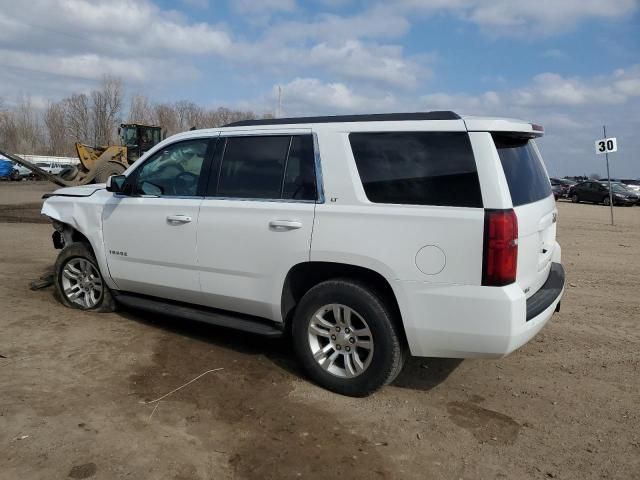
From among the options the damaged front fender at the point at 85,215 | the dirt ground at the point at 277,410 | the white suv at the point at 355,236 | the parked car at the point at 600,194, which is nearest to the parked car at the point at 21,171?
the parked car at the point at 600,194

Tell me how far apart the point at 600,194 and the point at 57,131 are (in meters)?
77.0

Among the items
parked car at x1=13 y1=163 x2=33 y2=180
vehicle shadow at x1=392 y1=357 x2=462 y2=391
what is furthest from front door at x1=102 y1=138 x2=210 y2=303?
parked car at x1=13 y1=163 x2=33 y2=180

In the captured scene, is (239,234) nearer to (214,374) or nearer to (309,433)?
(214,374)

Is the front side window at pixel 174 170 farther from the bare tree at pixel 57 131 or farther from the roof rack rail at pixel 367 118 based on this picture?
the bare tree at pixel 57 131

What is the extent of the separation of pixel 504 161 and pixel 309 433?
7.16 ft

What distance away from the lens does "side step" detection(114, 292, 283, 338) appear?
432 cm

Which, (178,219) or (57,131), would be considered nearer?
(178,219)

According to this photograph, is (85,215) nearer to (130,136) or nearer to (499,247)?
(499,247)

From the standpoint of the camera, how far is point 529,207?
3.64 metres

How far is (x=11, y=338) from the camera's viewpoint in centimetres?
492

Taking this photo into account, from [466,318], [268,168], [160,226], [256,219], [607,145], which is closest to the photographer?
[466,318]

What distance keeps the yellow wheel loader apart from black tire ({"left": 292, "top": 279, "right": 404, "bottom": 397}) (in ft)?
40.0

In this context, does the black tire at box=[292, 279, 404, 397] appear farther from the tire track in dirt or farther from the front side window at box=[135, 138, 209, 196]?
the front side window at box=[135, 138, 209, 196]

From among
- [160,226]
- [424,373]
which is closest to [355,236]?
[424,373]
